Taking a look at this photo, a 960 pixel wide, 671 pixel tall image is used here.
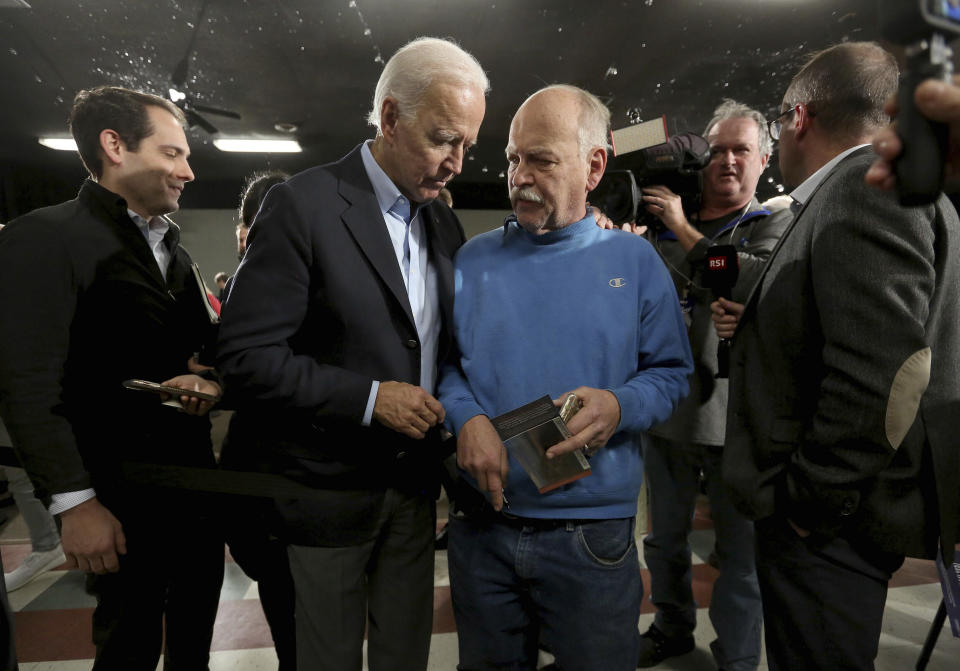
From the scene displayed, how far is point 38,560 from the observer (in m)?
2.50

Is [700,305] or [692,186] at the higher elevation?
[692,186]

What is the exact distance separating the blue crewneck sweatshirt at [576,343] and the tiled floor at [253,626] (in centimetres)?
129

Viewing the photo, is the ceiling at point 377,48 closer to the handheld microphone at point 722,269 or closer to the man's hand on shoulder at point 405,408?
the handheld microphone at point 722,269

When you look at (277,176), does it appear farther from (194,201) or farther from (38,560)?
(194,201)

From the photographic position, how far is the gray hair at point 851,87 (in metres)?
1.08

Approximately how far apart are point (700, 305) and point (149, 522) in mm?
1841

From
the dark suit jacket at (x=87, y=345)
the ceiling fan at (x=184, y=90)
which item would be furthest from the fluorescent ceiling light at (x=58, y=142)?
the dark suit jacket at (x=87, y=345)

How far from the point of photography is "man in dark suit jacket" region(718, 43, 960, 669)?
2.96 feet

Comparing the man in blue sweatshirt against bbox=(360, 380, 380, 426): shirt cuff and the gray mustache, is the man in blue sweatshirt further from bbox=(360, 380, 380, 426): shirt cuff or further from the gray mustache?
bbox=(360, 380, 380, 426): shirt cuff

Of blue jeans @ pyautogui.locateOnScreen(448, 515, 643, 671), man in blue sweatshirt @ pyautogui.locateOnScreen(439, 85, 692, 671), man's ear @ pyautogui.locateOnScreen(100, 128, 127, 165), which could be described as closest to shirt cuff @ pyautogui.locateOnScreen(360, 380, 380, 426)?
man in blue sweatshirt @ pyautogui.locateOnScreen(439, 85, 692, 671)

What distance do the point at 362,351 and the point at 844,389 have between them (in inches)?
37.0

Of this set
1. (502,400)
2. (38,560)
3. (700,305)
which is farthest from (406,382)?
(38,560)

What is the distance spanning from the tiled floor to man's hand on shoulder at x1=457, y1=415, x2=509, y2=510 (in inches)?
52.3

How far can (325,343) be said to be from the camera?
1.05m
